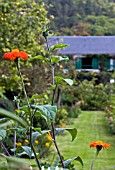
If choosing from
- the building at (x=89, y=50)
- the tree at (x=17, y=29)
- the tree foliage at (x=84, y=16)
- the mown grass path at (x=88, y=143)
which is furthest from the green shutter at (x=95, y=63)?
the tree at (x=17, y=29)

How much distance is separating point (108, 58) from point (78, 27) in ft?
32.7

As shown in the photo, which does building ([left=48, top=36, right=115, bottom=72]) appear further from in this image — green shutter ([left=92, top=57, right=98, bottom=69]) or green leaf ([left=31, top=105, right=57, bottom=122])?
green leaf ([left=31, top=105, right=57, bottom=122])

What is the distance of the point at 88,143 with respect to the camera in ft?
28.0

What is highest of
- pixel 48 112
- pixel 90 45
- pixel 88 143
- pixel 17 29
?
pixel 48 112

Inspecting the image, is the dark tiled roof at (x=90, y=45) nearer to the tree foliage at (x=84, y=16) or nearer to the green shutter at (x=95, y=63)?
the green shutter at (x=95, y=63)

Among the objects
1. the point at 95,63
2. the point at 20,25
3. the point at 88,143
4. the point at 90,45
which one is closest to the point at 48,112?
the point at 20,25

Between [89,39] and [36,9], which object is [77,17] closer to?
[89,39]

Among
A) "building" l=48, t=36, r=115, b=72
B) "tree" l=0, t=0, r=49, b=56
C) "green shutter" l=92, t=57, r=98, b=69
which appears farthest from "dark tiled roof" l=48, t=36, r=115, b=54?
"tree" l=0, t=0, r=49, b=56

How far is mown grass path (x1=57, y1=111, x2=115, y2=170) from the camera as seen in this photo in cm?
649

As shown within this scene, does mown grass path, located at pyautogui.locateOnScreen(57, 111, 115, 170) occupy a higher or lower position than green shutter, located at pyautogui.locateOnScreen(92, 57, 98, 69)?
higher

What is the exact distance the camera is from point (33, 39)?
8078mm

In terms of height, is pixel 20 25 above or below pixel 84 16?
above

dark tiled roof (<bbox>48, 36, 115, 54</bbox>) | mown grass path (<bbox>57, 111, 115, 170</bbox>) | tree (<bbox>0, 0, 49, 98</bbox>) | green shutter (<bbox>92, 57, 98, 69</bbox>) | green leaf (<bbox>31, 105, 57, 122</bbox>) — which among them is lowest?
green shutter (<bbox>92, 57, 98, 69</bbox>)

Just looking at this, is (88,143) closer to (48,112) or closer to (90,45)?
(48,112)
